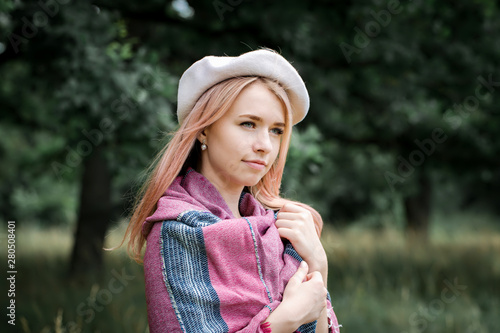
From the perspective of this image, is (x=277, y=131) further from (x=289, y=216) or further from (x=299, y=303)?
(x=299, y=303)

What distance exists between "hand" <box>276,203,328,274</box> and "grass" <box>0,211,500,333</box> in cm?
147

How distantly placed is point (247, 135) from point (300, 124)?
3995mm

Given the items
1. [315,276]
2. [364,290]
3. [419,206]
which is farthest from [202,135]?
[419,206]

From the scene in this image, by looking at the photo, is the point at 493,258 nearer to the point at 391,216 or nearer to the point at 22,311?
the point at 22,311

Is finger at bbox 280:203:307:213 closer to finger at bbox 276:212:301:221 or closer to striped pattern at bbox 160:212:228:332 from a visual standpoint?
finger at bbox 276:212:301:221

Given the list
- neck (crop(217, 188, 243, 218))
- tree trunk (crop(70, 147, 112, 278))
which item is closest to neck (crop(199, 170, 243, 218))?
neck (crop(217, 188, 243, 218))

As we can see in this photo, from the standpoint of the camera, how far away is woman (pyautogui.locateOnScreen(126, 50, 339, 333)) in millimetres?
1482

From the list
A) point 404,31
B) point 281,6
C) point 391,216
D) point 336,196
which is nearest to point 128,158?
point 281,6

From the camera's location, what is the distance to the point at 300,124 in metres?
5.59

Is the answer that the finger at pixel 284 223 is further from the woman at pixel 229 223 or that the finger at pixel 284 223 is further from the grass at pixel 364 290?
the grass at pixel 364 290

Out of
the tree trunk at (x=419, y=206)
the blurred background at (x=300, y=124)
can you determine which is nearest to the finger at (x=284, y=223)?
the blurred background at (x=300, y=124)

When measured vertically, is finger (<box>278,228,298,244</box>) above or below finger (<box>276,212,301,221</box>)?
below

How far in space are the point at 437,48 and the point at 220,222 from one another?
438 cm

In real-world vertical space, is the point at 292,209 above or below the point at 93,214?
above
